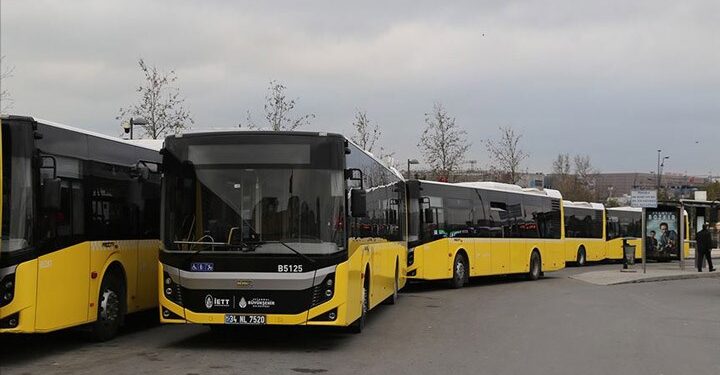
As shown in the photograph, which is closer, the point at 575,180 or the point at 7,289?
the point at 7,289

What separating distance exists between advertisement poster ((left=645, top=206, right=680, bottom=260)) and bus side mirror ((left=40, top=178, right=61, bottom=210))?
3692cm

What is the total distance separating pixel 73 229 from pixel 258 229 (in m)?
2.50

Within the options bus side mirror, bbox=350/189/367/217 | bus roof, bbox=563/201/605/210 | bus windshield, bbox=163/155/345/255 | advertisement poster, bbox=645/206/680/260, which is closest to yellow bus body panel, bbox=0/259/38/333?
bus windshield, bbox=163/155/345/255

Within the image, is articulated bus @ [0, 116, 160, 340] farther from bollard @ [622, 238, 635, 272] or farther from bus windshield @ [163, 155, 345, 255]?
bollard @ [622, 238, 635, 272]

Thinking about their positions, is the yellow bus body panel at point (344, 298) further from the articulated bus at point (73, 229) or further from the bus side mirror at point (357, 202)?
the articulated bus at point (73, 229)

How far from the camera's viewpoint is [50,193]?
360 inches

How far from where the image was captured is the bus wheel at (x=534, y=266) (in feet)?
89.8

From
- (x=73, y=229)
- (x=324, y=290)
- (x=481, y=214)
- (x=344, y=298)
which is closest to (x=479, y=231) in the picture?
(x=481, y=214)

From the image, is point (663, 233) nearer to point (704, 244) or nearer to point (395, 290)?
point (704, 244)

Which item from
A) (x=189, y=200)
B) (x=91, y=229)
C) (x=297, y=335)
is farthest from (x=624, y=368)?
(x=91, y=229)

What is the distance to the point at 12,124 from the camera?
30.0ft

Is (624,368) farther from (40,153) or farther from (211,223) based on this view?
(40,153)

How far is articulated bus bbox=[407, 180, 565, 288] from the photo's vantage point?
21297 millimetres

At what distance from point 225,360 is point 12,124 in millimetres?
3970
